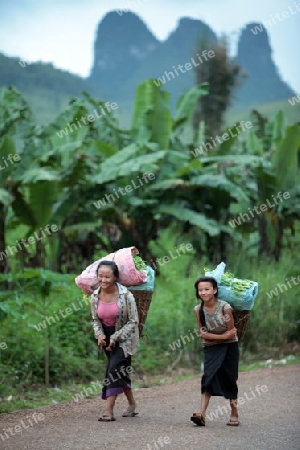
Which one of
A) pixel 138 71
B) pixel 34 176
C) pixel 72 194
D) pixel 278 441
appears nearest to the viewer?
pixel 278 441

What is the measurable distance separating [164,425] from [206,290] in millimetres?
1159

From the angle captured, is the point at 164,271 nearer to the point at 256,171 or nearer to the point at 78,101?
the point at 256,171

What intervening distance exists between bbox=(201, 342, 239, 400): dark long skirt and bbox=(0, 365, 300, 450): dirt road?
11.7 inches

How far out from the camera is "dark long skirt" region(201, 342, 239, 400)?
603 centimetres

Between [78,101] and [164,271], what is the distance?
3.78m

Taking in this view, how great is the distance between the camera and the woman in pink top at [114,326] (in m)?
6.14

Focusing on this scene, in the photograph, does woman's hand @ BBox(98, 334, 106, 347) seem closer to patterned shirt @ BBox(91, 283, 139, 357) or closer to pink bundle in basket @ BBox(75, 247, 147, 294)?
patterned shirt @ BBox(91, 283, 139, 357)

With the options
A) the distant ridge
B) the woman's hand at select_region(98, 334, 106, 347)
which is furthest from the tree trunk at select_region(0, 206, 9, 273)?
the distant ridge

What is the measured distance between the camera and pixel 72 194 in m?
12.3

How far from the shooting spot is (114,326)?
6.21 metres

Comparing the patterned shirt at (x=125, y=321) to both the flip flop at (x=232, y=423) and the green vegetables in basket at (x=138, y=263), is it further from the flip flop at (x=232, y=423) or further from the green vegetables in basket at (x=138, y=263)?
the flip flop at (x=232, y=423)

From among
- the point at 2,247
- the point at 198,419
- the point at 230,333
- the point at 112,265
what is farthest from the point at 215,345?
the point at 2,247

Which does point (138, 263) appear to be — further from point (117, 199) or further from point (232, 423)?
point (117, 199)

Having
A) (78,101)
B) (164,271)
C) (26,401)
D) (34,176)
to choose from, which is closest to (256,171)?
(164,271)
